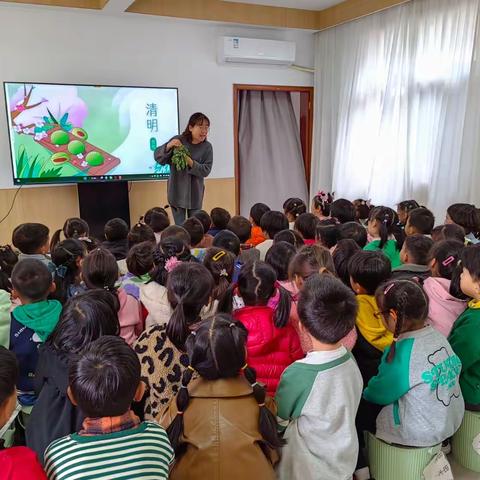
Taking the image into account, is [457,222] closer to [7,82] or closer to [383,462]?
[383,462]

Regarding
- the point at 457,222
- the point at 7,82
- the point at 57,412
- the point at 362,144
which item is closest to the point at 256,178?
the point at 362,144

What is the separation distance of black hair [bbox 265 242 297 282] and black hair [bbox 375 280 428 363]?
1.97 ft

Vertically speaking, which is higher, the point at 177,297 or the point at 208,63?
the point at 208,63

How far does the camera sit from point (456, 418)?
4.93ft

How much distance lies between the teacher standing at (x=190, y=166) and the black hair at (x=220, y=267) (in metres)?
1.97

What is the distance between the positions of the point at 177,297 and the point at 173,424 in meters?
0.46

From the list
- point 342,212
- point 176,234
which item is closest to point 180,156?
point 342,212

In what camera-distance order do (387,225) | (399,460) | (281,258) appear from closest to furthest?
1. (399,460)
2. (281,258)
3. (387,225)

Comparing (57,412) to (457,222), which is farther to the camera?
(457,222)

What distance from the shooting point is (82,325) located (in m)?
1.32

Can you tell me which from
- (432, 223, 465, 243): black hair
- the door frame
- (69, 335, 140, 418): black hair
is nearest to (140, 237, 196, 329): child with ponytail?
(69, 335, 140, 418): black hair

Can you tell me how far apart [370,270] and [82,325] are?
1.00 meters

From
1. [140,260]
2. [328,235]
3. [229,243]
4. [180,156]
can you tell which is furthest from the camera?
[180,156]

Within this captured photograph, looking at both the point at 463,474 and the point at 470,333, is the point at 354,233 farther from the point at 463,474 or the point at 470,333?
the point at 463,474
